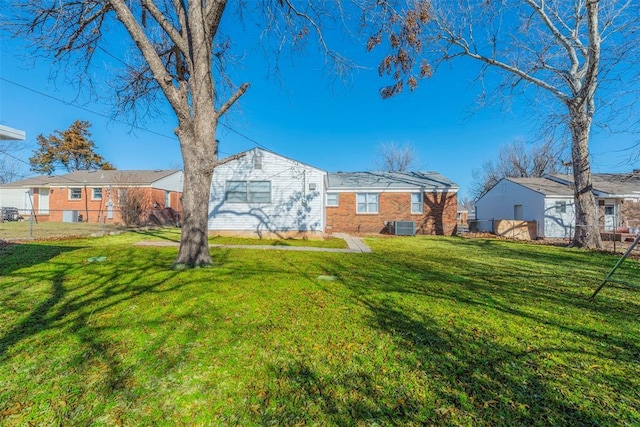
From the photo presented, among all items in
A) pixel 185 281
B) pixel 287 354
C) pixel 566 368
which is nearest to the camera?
pixel 566 368

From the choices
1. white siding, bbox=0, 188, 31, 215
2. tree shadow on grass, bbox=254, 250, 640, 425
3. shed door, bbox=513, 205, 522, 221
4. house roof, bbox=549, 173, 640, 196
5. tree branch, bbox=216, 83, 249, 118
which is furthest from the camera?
white siding, bbox=0, 188, 31, 215

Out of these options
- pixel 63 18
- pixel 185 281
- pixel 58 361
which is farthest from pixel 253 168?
pixel 58 361

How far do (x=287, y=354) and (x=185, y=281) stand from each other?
129 inches

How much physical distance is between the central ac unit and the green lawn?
1161cm

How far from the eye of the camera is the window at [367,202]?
60.7 feet

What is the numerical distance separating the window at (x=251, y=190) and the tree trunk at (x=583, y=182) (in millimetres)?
13741

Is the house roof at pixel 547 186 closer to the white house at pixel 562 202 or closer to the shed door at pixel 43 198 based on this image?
the white house at pixel 562 202

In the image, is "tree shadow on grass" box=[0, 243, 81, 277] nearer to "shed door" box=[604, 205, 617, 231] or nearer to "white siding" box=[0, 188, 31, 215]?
"white siding" box=[0, 188, 31, 215]

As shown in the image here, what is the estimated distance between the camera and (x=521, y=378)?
7.95 ft

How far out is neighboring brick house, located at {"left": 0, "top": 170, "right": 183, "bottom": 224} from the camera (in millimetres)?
20359

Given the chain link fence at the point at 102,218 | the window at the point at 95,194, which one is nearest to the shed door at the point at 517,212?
the chain link fence at the point at 102,218

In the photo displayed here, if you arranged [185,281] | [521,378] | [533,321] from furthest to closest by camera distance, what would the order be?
[185,281] → [533,321] → [521,378]

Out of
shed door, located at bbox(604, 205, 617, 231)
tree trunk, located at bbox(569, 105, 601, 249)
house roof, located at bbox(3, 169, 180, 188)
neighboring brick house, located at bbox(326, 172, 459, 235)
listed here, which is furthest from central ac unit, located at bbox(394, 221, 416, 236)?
house roof, located at bbox(3, 169, 180, 188)

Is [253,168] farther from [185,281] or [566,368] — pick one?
[566,368]
